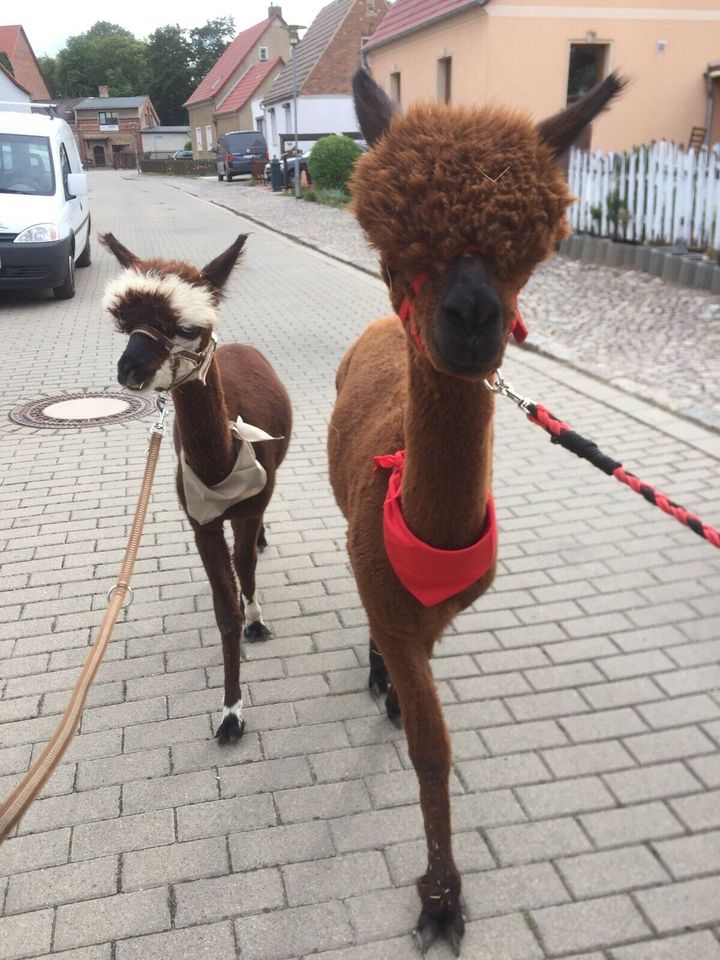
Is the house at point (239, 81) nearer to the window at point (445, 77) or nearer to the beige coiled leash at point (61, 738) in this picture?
the window at point (445, 77)

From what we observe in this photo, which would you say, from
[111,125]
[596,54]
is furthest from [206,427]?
[111,125]

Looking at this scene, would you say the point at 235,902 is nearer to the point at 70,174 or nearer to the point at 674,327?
the point at 674,327

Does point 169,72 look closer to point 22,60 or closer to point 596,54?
point 22,60

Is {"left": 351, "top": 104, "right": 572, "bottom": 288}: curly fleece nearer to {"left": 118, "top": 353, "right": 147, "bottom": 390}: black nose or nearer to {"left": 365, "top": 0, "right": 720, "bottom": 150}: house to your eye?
{"left": 118, "top": 353, "right": 147, "bottom": 390}: black nose

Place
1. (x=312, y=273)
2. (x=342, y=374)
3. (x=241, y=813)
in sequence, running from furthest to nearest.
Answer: (x=312, y=273), (x=342, y=374), (x=241, y=813)

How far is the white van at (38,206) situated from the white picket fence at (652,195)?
293 inches

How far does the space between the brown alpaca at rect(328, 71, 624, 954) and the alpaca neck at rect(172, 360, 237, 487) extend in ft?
1.81

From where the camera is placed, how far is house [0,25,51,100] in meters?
59.7

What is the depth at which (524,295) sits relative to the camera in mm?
11430

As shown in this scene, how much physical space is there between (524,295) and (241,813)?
9.70 m

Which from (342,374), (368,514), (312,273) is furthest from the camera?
(312,273)

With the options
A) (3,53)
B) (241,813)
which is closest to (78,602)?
(241,813)

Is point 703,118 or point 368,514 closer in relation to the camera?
point 368,514

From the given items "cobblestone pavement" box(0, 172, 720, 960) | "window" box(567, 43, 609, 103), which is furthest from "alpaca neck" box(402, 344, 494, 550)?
"window" box(567, 43, 609, 103)
